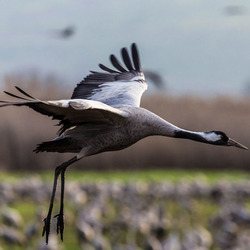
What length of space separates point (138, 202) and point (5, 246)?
168 inches

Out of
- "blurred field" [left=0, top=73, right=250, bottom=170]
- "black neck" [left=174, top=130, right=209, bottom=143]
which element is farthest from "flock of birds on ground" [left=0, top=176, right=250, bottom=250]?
"black neck" [left=174, top=130, right=209, bottom=143]

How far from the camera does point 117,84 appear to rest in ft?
20.8

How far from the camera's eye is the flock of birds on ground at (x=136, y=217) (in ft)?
33.8

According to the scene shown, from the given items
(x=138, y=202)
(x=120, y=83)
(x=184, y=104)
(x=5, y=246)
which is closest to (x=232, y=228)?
(x=5, y=246)

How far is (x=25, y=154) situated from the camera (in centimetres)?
1884

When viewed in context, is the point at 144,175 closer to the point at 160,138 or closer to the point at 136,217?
the point at 160,138

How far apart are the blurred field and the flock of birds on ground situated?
1139 millimetres

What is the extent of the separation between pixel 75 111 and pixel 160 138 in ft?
43.0

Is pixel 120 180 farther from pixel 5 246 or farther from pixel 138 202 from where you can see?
pixel 5 246

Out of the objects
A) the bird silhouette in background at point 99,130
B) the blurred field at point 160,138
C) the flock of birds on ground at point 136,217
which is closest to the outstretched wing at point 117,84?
the bird silhouette in background at point 99,130

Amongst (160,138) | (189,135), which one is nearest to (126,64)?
(189,135)

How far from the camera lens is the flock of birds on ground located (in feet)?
33.8

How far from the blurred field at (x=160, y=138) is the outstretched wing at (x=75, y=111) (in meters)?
11.6

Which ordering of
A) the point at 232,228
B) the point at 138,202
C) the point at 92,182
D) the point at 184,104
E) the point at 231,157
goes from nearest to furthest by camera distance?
1. the point at 232,228
2. the point at 138,202
3. the point at 92,182
4. the point at 184,104
5. the point at 231,157
